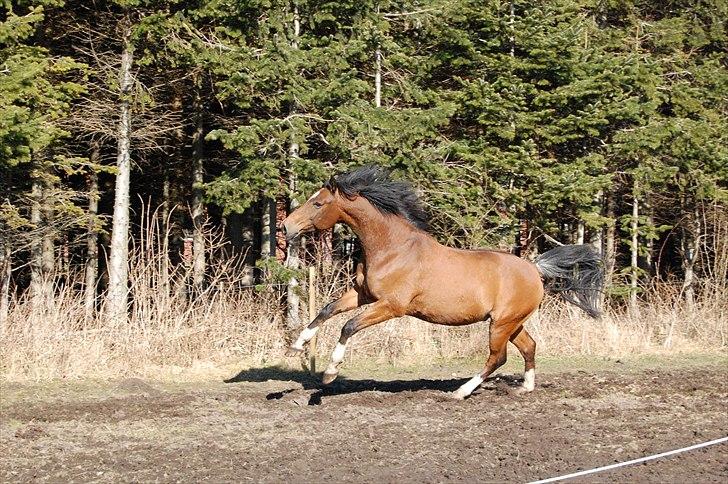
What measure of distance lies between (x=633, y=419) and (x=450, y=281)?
2.40 metres

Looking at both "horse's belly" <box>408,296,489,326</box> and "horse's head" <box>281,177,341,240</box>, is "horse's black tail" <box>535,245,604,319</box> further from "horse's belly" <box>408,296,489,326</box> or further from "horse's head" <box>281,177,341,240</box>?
"horse's head" <box>281,177,341,240</box>

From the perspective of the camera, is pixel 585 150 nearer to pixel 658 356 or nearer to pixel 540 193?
pixel 540 193

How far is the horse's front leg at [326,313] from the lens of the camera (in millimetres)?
9078

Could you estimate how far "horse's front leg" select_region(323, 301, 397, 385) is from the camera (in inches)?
361

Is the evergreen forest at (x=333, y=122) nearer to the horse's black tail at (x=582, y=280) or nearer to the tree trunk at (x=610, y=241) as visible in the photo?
the tree trunk at (x=610, y=241)

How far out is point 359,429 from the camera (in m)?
8.58

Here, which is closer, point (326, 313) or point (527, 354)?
point (326, 313)

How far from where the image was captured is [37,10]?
13.6 meters

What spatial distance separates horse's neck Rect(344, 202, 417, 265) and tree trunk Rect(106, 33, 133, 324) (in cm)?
758

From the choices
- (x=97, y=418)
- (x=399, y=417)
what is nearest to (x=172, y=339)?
(x=97, y=418)

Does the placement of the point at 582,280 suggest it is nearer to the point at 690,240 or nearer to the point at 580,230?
the point at 580,230

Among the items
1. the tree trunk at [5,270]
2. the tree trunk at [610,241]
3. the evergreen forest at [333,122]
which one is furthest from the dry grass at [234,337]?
the tree trunk at [5,270]

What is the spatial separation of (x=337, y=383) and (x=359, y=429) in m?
3.07

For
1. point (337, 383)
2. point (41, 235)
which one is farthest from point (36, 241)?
point (337, 383)
